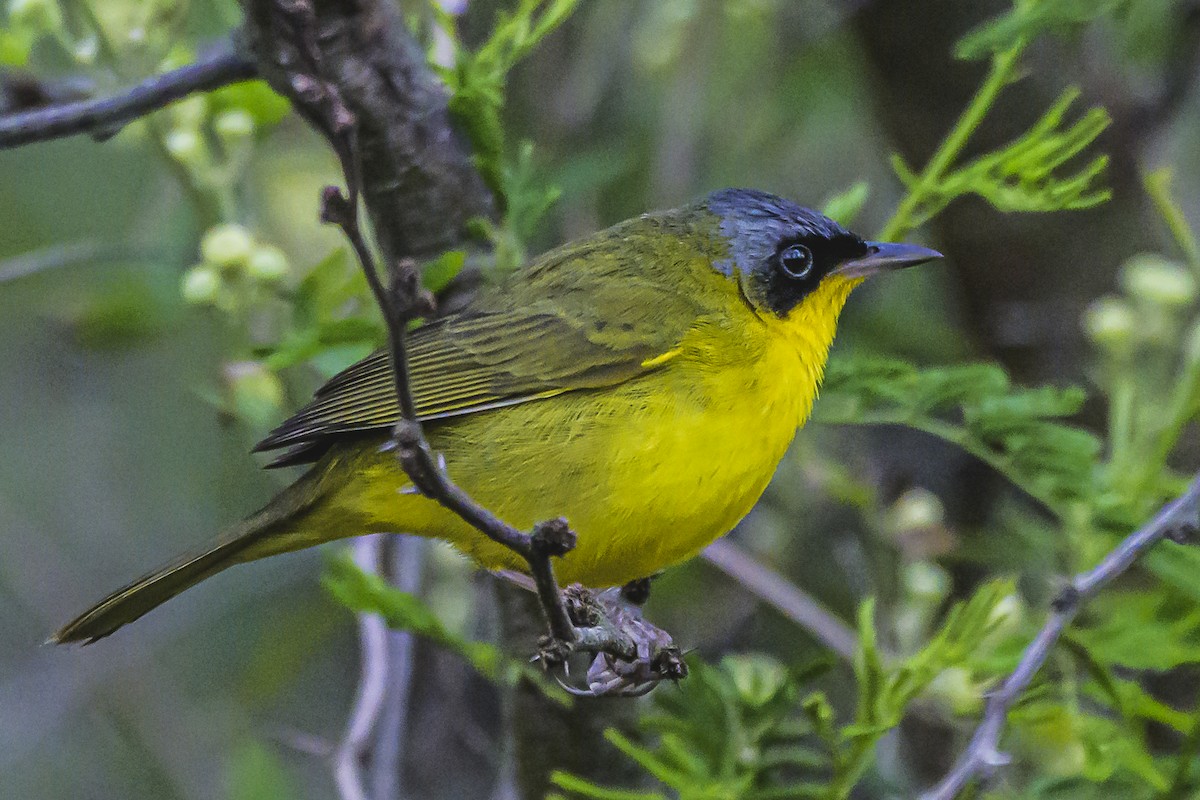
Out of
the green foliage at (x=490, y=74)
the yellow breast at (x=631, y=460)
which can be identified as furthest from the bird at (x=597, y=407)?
the green foliage at (x=490, y=74)

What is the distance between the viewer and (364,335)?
3100 mm

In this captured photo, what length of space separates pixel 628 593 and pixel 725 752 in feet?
1.84

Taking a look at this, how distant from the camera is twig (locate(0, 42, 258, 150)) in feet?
9.47

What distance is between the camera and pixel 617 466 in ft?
9.18

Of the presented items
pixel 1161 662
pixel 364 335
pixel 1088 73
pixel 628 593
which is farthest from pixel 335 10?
pixel 1088 73

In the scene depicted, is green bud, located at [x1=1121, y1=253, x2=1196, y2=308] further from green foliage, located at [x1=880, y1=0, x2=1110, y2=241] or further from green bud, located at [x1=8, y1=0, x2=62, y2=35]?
green bud, located at [x1=8, y1=0, x2=62, y2=35]

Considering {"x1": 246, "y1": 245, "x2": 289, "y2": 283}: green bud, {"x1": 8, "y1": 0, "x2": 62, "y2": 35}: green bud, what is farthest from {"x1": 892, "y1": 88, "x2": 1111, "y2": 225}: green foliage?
{"x1": 8, "y1": 0, "x2": 62, "y2": 35}: green bud

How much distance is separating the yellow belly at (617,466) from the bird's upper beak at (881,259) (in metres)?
0.30

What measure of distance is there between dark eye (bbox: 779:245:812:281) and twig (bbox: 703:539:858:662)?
916mm

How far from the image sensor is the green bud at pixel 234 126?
130 inches

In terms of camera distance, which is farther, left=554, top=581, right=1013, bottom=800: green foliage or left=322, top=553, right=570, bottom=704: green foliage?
left=322, top=553, right=570, bottom=704: green foliage

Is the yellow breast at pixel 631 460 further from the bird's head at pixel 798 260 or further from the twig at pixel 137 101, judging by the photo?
the twig at pixel 137 101

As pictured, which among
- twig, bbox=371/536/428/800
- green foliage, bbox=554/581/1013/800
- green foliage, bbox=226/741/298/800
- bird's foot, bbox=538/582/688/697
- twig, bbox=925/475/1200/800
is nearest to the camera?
bird's foot, bbox=538/582/688/697

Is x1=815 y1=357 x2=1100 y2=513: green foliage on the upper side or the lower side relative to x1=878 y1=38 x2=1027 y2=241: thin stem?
lower
